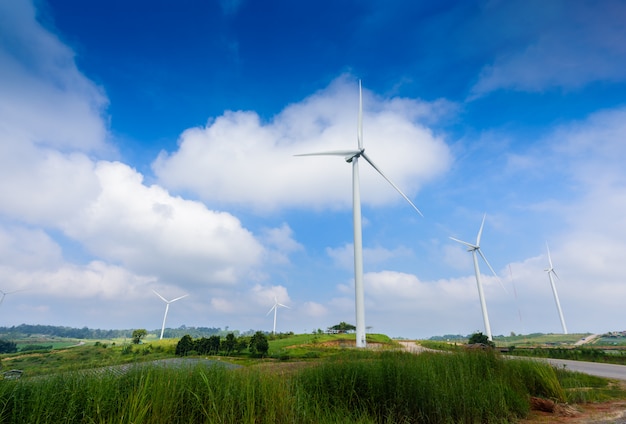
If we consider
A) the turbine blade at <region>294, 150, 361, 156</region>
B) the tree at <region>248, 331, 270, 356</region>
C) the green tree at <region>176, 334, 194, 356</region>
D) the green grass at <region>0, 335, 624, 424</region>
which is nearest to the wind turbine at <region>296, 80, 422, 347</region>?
the turbine blade at <region>294, 150, 361, 156</region>

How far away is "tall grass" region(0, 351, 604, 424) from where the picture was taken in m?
6.32

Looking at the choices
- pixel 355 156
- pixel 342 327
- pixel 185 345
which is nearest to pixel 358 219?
pixel 355 156

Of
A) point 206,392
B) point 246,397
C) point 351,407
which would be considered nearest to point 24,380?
point 206,392

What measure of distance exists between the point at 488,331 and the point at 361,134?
4624cm

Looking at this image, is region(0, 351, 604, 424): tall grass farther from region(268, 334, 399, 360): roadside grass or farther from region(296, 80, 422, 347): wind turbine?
region(296, 80, 422, 347): wind turbine

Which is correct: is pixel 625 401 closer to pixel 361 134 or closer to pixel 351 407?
pixel 351 407

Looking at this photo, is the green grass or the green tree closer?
the green grass

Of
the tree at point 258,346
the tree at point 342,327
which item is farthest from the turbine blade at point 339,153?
the tree at point 342,327

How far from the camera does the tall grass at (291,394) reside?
20.7ft

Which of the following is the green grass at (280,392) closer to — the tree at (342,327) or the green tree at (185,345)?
the green tree at (185,345)

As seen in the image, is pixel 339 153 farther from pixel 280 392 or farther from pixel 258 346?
pixel 280 392

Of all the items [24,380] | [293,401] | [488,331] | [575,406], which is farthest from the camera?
[488,331]

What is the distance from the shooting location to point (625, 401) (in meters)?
13.2

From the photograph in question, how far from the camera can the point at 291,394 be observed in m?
8.55
